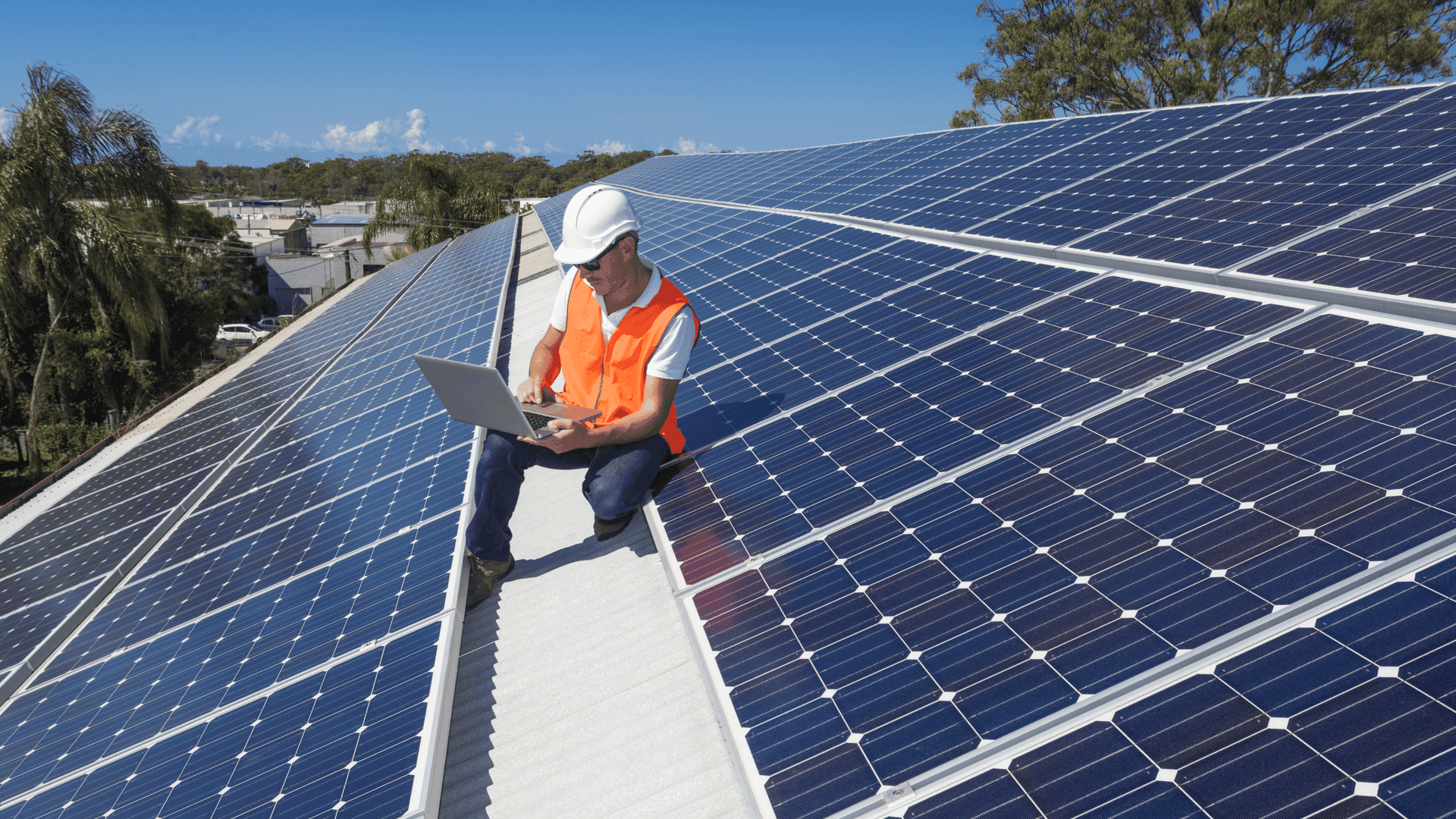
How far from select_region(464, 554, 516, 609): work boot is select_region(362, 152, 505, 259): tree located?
4804 cm

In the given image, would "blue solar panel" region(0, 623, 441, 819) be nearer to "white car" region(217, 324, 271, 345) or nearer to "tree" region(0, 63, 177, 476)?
"tree" region(0, 63, 177, 476)

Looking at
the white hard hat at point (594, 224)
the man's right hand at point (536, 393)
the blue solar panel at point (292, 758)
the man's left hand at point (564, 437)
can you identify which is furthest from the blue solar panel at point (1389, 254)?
the blue solar panel at point (292, 758)

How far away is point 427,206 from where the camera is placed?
51.5 metres

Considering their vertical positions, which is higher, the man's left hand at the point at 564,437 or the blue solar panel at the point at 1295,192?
the blue solar panel at the point at 1295,192

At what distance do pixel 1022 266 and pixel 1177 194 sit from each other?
2668 mm

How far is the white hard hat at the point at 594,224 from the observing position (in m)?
5.81

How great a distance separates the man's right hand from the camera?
6.45 metres

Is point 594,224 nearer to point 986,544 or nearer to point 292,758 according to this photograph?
point 986,544

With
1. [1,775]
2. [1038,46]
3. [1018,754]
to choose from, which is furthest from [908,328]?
[1038,46]

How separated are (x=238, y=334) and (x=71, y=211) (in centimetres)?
2901

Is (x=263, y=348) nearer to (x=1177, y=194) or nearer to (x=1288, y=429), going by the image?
(x=1177, y=194)

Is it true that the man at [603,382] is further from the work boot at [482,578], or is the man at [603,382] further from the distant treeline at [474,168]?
the distant treeline at [474,168]

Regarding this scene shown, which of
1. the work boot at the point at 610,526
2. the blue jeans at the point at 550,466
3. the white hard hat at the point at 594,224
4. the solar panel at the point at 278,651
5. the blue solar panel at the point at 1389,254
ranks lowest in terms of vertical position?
the solar panel at the point at 278,651

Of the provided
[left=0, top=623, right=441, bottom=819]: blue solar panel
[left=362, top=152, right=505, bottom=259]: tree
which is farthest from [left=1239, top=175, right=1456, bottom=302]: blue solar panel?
[left=362, top=152, right=505, bottom=259]: tree
